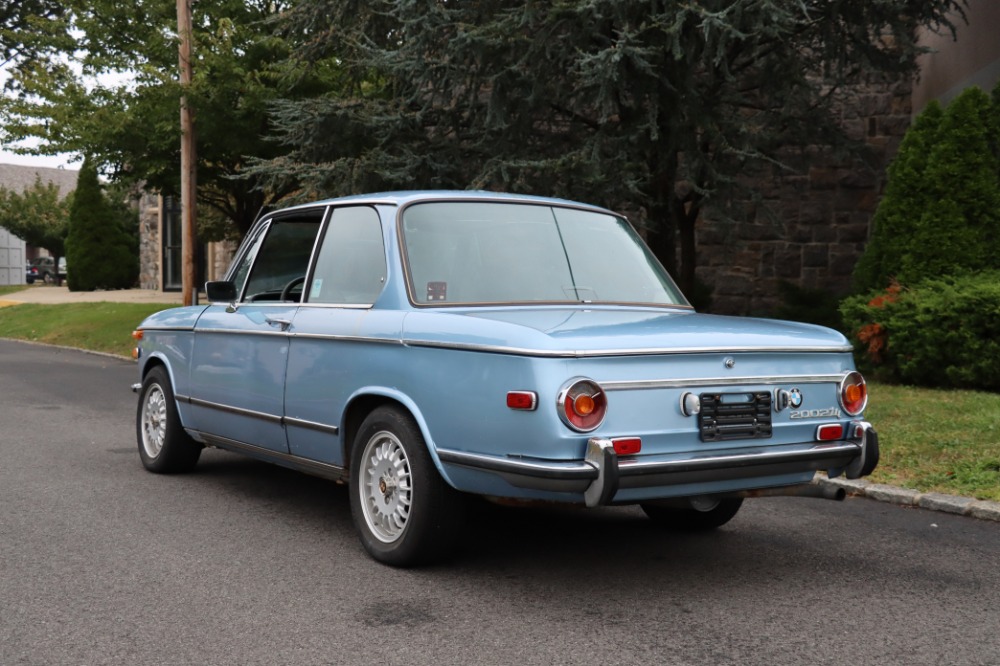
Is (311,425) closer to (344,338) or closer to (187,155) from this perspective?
(344,338)

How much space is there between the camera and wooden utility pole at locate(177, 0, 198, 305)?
717 inches

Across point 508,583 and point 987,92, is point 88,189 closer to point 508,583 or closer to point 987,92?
point 987,92

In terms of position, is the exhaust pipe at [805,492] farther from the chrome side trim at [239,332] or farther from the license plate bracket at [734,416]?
the chrome side trim at [239,332]

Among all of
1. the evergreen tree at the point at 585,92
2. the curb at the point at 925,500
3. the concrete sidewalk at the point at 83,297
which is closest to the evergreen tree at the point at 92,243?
the concrete sidewalk at the point at 83,297

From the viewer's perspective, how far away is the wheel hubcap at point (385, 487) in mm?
5344

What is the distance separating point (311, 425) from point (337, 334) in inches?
20.9

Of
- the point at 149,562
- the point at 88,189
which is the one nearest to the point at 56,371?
the point at 149,562

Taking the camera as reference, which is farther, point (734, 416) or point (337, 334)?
point (337, 334)

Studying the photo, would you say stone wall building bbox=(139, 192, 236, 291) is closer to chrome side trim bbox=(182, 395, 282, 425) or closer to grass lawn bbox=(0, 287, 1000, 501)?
grass lawn bbox=(0, 287, 1000, 501)

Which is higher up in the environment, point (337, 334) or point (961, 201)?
point (961, 201)

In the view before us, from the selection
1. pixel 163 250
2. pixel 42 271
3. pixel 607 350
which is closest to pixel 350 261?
pixel 607 350

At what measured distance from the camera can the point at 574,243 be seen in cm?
614

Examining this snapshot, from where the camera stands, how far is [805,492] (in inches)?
210

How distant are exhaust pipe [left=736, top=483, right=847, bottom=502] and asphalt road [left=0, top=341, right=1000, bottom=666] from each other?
0.41m
